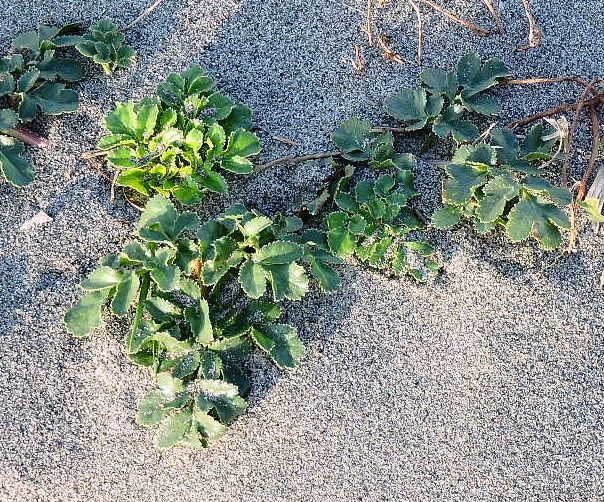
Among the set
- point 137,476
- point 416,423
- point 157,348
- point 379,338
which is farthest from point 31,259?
point 416,423

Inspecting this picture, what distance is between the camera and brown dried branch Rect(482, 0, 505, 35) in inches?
82.1

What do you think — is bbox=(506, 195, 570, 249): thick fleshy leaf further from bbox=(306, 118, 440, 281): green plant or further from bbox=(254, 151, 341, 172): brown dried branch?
bbox=(254, 151, 341, 172): brown dried branch

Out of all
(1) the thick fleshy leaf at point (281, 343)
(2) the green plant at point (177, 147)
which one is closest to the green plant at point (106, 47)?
(2) the green plant at point (177, 147)

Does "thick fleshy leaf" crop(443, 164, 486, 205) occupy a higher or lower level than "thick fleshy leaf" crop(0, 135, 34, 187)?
higher

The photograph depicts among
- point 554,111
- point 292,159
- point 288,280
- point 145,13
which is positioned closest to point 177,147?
point 292,159

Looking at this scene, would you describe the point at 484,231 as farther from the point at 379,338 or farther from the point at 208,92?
the point at 208,92

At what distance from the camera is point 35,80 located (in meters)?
1.87

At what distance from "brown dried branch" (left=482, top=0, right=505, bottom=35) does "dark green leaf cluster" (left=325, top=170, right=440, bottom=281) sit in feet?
1.94

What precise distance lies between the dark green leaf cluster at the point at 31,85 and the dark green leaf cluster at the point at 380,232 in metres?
0.66

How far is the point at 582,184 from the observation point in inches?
71.3

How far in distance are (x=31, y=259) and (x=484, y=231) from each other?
94 cm

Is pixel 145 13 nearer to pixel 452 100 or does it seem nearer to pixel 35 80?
pixel 35 80

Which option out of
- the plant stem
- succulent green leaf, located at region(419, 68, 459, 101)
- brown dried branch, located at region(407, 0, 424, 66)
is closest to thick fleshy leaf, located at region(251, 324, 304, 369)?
the plant stem

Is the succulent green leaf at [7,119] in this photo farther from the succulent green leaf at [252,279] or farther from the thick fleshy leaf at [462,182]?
the thick fleshy leaf at [462,182]
